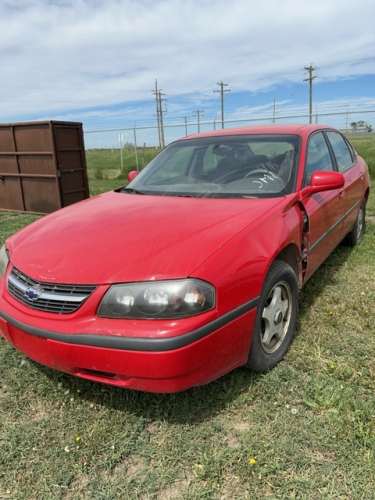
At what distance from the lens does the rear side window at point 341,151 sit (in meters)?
4.08

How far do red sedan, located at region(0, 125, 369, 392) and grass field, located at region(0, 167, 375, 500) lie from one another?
28 cm

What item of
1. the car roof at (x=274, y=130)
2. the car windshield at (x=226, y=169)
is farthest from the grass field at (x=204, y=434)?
the car roof at (x=274, y=130)

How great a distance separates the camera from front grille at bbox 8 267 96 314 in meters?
1.97

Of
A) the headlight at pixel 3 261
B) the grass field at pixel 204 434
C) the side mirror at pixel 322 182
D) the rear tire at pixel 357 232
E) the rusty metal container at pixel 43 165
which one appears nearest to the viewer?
the grass field at pixel 204 434

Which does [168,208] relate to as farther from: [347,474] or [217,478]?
[347,474]

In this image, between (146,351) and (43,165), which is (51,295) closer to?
(146,351)

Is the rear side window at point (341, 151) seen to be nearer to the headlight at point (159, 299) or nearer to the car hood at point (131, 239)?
the car hood at point (131, 239)

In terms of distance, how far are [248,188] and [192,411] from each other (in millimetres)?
1564

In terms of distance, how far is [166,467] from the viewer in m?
1.86

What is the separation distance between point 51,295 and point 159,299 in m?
0.59

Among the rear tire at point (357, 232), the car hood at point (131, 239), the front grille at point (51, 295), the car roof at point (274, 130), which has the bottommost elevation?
the rear tire at point (357, 232)

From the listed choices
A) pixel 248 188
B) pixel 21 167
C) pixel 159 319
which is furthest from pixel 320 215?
pixel 21 167

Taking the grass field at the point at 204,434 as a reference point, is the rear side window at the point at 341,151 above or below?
above

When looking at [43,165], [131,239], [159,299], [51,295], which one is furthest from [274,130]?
[43,165]
